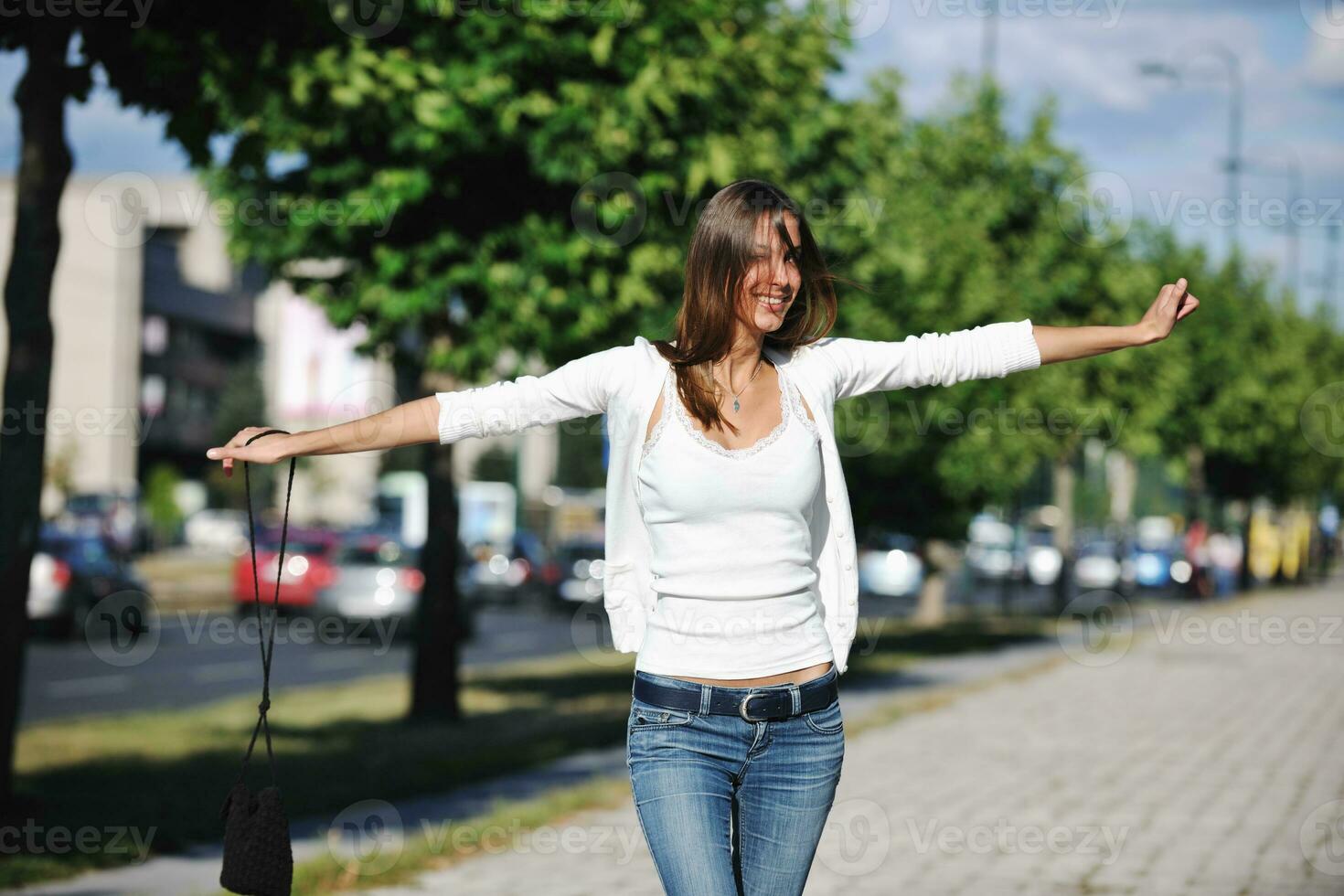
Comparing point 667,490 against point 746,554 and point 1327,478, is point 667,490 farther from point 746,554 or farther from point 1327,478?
point 1327,478

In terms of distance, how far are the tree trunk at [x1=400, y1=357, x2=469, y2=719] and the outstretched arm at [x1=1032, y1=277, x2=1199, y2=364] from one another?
35.2 feet

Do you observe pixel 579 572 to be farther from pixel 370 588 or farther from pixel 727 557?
pixel 727 557

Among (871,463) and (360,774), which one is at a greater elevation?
(871,463)

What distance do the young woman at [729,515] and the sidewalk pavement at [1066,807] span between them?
3877mm

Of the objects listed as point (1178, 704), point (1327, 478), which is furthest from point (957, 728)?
point (1327, 478)

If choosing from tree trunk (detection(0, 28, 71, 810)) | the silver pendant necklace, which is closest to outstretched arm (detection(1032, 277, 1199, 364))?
the silver pendant necklace

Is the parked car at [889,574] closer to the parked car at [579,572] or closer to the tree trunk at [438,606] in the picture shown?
the parked car at [579,572]

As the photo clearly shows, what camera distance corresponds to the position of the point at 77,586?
24.0m

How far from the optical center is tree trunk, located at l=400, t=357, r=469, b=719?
45.8 feet

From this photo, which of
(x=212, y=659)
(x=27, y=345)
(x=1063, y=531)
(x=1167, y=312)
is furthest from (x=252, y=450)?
(x=1063, y=531)

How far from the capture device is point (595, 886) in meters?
6.93

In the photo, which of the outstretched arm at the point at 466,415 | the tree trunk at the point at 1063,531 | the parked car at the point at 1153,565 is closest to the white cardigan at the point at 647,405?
the outstretched arm at the point at 466,415

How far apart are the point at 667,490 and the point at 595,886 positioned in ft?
13.9

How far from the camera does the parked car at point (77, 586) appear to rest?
77.9 feet
